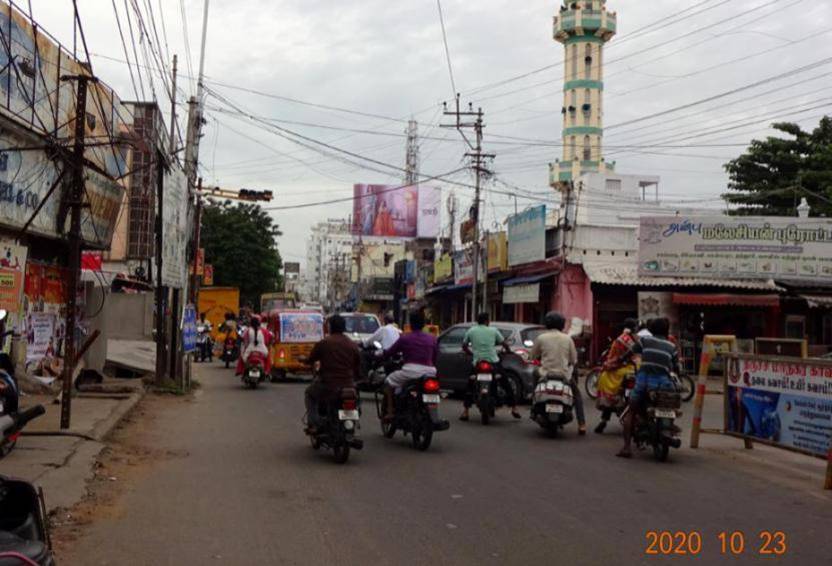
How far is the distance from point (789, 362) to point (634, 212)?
52.7 m

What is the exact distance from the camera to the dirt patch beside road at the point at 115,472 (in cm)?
664

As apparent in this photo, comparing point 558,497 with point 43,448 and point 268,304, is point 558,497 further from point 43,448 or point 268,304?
point 268,304

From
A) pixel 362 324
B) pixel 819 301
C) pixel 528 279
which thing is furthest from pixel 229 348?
pixel 819 301

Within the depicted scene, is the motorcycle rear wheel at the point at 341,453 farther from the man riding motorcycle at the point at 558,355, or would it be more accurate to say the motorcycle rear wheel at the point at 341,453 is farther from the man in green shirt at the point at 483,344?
the man in green shirt at the point at 483,344

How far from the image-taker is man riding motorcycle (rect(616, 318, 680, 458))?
407 inches

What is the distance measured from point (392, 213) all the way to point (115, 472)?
6175 centimetres

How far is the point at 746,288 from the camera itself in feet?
94.4

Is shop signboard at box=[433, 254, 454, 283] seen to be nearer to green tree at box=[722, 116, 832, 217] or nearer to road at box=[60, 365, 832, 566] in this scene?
green tree at box=[722, 116, 832, 217]

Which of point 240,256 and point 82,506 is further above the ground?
point 240,256

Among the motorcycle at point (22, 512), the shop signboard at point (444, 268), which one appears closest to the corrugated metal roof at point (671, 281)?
the shop signboard at point (444, 268)

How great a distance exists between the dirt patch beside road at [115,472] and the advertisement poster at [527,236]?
1967cm

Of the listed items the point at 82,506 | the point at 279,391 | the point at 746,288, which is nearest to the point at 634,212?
the point at 746,288

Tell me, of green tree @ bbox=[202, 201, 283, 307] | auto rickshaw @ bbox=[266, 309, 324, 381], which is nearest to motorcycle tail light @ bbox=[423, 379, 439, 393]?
auto rickshaw @ bbox=[266, 309, 324, 381]

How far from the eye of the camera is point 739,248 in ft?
94.7
